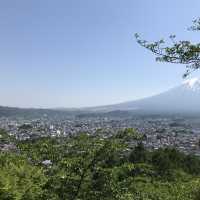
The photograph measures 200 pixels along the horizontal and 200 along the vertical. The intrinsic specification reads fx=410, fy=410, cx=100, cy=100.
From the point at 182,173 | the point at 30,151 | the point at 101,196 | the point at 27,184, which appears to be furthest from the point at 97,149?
the point at 182,173

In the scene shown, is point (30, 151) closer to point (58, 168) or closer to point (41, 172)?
point (58, 168)

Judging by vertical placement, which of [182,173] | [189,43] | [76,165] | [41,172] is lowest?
[182,173]

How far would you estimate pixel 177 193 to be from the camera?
33.0 meters

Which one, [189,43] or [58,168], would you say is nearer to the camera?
[189,43]

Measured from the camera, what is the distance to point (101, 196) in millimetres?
8148

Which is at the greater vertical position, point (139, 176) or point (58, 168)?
point (58, 168)

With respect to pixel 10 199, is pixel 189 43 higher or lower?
higher

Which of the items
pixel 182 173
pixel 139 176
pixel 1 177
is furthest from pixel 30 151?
pixel 182 173

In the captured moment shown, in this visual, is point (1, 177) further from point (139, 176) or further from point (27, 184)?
point (139, 176)

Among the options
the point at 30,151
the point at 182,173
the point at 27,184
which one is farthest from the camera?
the point at 182,173

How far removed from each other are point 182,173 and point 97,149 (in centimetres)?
3873

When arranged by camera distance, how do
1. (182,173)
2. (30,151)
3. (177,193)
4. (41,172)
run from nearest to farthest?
(30,151), (41,172), (177,193), (182,173)

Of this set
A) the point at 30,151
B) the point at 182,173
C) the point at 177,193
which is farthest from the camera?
the point at 182,173

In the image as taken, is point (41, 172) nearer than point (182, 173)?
Yes
